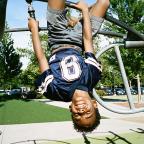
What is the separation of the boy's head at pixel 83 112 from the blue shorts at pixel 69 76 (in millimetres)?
67

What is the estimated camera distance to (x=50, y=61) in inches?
150

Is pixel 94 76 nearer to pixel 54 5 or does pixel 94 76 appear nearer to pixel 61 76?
pixel 61 76

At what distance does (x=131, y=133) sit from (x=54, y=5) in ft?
32.1

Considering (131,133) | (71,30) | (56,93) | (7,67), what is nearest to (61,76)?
(56,93)

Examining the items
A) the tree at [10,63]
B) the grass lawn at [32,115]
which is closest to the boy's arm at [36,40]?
the grass lawn at [32,115]

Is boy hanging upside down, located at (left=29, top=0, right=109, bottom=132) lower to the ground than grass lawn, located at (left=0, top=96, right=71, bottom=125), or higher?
higher

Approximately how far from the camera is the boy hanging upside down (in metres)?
3.61

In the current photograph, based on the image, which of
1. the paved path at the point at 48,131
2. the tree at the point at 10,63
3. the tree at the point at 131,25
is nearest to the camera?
the tree at the point at 131,25

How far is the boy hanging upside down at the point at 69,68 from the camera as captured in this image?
3.61m

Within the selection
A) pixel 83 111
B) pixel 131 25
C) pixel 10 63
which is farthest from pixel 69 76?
pixel 10 63

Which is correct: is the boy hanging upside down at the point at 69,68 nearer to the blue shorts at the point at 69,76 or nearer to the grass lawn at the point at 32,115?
the blue shorts at the point at 69,76

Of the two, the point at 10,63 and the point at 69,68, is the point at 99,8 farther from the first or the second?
the point at 10,63

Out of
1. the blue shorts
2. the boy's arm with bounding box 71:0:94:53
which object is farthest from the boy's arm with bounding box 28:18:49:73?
the boy's arm with bounding box 71:0:94:53

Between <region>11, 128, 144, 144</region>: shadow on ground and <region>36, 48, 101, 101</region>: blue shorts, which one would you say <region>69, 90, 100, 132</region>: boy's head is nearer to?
<region>36, 48, 101, 101</region>: blue shorts
